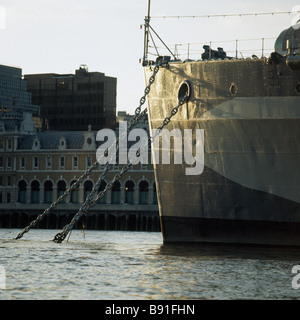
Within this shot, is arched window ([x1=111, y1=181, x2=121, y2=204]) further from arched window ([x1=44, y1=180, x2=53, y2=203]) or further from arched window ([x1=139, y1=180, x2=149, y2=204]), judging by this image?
arched window ([x1=44, y1=180, x2=53, y2=203])

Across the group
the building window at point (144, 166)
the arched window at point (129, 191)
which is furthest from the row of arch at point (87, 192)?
the building window at point (144, 166)

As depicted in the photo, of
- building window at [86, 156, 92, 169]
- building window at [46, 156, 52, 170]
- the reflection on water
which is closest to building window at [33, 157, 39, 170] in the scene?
building window at [46, 156, 52, 170]

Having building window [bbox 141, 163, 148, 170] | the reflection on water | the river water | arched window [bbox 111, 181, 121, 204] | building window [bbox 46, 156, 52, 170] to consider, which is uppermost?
building window [bbox 46, 156, 52, 170]

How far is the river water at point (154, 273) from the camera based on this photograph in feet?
91.1

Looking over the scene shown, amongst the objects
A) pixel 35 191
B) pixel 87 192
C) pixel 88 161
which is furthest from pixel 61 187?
pixel 88 161

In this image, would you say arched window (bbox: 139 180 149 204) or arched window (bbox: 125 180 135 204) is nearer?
arched window (bbox: 139 180 149 204)

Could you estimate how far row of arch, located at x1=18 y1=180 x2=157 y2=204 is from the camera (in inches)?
4439

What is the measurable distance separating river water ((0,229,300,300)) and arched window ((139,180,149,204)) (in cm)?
6888

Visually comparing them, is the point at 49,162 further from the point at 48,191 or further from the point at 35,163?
the point at 48,191

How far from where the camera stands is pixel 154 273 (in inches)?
1282

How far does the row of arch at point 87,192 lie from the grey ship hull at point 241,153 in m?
70.2

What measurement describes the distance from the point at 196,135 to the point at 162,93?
2.98 metres

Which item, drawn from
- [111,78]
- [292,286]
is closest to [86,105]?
[111,78]

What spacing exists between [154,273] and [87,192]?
83.6 meters
